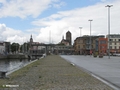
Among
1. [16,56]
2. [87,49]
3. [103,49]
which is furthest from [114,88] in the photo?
[87,49]

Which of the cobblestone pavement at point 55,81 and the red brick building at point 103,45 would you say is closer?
the cobblestone pavement at point 55,81

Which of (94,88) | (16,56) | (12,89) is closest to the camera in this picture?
(12,89)

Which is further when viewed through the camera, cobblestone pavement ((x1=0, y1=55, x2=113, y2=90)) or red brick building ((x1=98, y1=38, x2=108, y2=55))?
red brick building ((x1=98, y1=38, x2=108, y2=55))

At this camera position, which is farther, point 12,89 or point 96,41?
point 96,41

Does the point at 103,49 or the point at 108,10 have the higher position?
the point at 108,10

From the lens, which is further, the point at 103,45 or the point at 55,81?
the point at 103,45

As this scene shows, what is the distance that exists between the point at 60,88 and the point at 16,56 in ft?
465

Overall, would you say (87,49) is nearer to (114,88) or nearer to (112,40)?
(112,40)

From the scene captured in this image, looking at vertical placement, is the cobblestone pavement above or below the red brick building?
below

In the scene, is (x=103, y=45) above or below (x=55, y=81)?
above

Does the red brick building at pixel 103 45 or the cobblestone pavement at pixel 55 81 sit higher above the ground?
the red brick building at pixel 103 45

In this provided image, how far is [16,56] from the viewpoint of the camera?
152 m

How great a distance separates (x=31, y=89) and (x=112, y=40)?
162951 millimetres

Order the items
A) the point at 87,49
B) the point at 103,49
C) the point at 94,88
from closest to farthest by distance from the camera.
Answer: the point at 94,88
the point at 103,49
the point at 87,49
